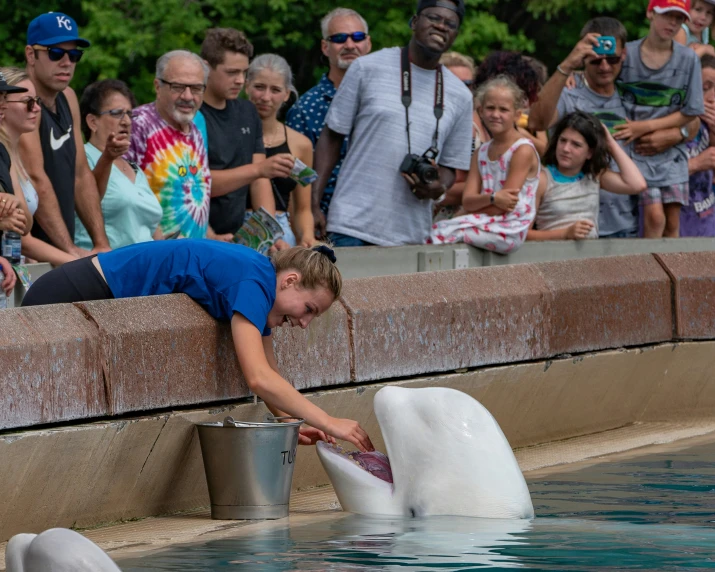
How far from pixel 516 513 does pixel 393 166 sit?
3195 millimetres

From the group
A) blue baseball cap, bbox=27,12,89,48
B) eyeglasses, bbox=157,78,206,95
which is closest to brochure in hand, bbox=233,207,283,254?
eyeglasses, bbox=157,78,206,95

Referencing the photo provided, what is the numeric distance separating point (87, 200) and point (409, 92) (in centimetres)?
217

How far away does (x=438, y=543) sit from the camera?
18.5 ft

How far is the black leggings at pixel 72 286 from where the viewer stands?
20.7 feet

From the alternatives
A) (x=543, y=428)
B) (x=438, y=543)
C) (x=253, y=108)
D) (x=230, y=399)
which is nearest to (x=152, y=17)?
(x=253, y=108)

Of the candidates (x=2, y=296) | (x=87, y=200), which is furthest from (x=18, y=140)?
(x=2, y=296)

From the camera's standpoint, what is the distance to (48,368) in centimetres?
574

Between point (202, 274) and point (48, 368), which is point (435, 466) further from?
point (48, 368)

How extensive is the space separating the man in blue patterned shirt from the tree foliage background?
970 centimetres

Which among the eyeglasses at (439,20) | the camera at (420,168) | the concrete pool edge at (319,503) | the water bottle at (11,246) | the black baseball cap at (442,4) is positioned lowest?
the concrete pool edge at (319,503)

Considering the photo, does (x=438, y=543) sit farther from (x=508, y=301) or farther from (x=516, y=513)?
(x=508, y=301)

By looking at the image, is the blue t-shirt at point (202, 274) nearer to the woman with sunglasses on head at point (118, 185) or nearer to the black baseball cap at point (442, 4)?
the woman with sunglasses on head at point (118, 185)

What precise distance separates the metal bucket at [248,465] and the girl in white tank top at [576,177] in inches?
171

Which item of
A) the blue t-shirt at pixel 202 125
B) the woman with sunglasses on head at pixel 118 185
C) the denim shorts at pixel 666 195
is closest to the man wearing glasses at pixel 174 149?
the woman with sunglasses on head at pixel 118 185
